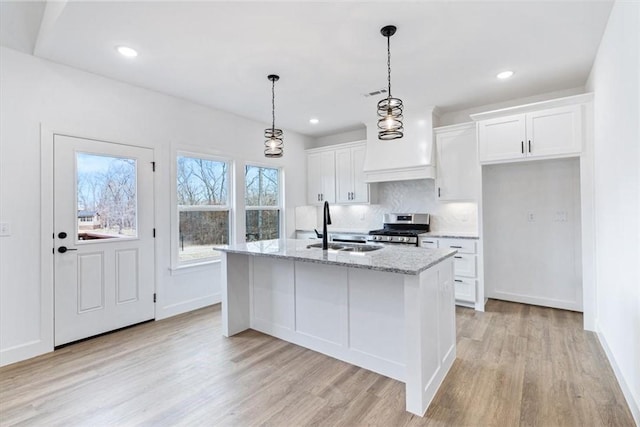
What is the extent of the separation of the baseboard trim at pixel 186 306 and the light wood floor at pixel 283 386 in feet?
1.81

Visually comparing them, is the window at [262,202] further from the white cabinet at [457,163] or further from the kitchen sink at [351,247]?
the white cabinet at [457,163]

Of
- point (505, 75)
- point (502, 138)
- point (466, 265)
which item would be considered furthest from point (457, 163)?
point (466, 265)

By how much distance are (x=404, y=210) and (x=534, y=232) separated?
174cm

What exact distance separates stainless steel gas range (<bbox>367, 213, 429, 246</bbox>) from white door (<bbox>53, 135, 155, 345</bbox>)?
2987mm

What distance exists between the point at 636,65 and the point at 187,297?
4523mm

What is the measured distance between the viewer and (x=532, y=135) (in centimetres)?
354

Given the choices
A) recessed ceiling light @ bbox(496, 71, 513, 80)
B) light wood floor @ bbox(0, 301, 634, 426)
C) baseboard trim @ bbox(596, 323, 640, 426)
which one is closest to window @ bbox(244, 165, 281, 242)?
light wood floor @ bbox(0, 301, 634, 426)

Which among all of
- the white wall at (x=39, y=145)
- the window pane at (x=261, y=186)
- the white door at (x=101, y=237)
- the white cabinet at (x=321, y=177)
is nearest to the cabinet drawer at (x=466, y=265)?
the white cabinet at (x=321, y=177)

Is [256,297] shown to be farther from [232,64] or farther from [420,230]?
[420,230]

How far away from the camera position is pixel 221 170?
443 cm

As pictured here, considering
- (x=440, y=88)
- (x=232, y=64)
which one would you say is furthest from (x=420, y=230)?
(x=232, y=64)

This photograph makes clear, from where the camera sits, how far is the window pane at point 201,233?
3.99 metres

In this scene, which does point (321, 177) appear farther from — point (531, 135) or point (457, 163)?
point (531, 135)

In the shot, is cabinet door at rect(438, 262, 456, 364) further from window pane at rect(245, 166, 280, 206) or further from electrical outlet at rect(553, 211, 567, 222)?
window pane at rect(245, 166, 280, 206)
